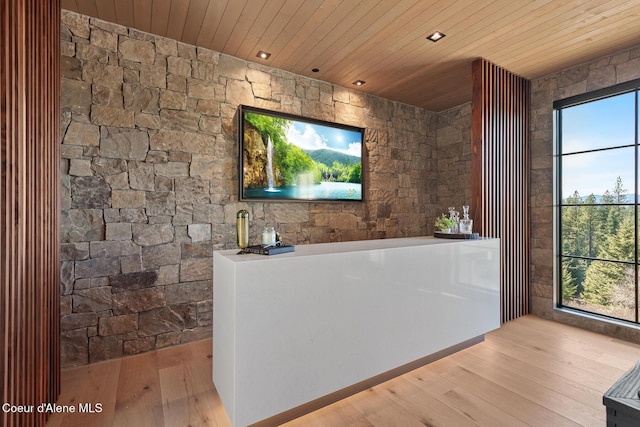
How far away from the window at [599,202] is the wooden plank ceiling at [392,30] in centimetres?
60

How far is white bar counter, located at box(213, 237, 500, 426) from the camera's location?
5.25ft

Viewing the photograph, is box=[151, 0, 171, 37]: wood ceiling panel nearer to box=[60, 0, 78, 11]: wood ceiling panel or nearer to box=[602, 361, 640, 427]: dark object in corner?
box=[60, 0, 78, 11]: wood ceiling panel

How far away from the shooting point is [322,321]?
6.01 feet

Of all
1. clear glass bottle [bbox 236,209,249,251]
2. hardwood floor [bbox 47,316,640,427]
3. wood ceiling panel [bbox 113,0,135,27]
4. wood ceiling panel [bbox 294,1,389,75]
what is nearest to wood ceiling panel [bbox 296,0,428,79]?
wood ceiling panel [bbox 294,1,389,75]

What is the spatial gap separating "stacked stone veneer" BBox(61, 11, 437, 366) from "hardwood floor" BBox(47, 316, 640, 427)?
1.19 feet

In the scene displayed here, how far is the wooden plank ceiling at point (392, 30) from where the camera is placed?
2.28 meters

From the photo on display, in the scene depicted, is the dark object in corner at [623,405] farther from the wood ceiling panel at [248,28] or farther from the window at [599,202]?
the wood ceiling panel at [248,28]

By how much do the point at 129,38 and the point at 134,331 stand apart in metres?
2.54

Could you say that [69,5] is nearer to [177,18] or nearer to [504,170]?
[177,18]

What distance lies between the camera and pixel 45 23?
1.72 meters

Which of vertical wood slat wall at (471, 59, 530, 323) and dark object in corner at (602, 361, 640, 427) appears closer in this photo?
dark object in corner at (602, 361, 640, 427)

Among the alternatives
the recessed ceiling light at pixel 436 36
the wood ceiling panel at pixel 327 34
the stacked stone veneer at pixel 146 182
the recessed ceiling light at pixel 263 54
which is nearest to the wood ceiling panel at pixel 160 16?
the stacked stone veneer at pixel 146 182

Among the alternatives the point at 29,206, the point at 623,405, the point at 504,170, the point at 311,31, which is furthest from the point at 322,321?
the point at 504,170

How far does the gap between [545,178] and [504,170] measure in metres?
0.62
